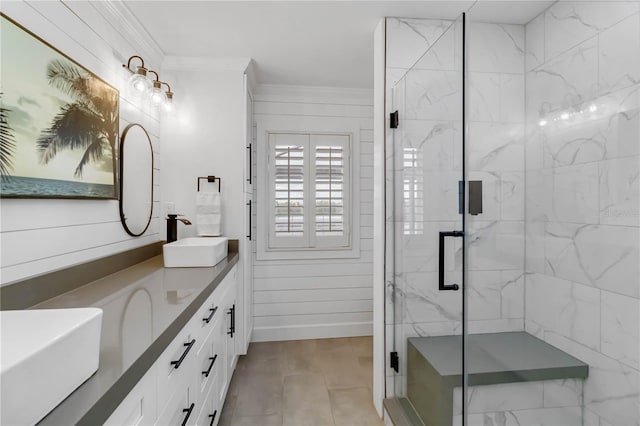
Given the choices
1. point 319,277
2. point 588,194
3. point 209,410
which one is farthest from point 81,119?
point 588,194

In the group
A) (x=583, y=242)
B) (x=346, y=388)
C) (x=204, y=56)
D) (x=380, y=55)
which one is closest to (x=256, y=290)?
(x=346, y=388)

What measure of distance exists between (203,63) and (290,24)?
86 cm

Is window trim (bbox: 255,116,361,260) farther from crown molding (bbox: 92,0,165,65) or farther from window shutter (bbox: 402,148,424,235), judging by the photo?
window shutter (bbox: 402,148,424,235)

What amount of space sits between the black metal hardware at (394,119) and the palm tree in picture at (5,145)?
1.74m

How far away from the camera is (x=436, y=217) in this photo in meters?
1.49

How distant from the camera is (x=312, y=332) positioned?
315 centimetres

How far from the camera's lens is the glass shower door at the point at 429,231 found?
1353mm

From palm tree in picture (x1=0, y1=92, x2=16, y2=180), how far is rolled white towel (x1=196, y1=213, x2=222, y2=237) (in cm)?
131

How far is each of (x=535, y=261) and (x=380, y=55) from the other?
1553mm

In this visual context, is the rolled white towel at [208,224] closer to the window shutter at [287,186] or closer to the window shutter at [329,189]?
the window shutter at [287,186]

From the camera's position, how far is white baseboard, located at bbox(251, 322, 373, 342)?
10.1 feet

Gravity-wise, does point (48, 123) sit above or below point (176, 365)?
above

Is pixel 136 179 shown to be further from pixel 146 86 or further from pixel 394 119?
pixel 394 119

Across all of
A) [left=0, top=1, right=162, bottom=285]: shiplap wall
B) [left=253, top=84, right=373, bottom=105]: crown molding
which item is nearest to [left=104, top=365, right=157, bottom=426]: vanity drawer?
[left=0, top=1, right=162, bottom=285]: shiplap wall
